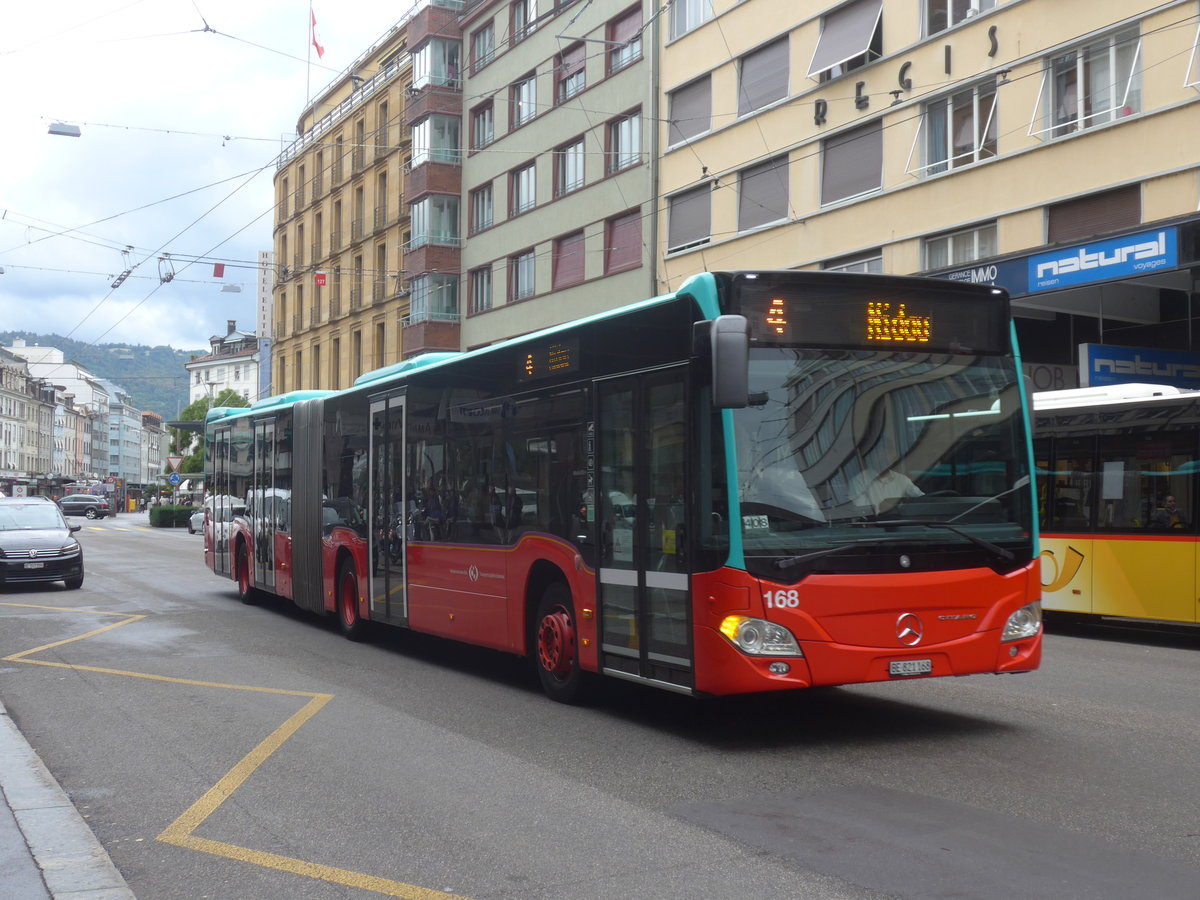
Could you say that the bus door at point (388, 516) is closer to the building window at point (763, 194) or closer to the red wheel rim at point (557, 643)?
the red wheel rim at point (557, 643)

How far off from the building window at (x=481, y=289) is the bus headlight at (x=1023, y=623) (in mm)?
33484

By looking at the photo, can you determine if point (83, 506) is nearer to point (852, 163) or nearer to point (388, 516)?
point (852, 163)

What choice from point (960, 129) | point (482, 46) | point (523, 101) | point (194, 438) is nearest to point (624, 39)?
point (523, 101)

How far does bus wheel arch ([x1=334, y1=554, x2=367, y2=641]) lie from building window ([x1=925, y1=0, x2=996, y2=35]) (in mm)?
16422

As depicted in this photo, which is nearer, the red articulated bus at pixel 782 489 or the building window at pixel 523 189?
the red articulated bus at pixel 782 489

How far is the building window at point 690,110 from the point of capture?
3116 cm

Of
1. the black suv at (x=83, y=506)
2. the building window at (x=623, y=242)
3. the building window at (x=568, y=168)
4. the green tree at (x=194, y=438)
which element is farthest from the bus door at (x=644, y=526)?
the green tree at (x=194, y=438)

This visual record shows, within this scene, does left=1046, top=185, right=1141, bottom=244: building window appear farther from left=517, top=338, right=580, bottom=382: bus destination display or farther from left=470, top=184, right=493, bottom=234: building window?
left=470, top=184, right=493, bottom=234: building window

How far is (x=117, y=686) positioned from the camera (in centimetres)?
1068

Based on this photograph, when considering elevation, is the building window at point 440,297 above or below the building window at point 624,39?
below

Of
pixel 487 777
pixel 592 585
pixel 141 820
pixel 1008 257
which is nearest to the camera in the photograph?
pixel 141 820

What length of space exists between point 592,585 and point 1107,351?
1380 centimetres

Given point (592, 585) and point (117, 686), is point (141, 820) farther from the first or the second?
point (117, 686)

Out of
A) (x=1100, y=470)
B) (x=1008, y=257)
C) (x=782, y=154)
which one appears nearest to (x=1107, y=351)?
(x=1008, y=257)
